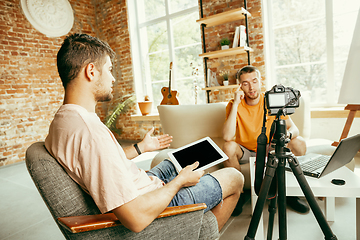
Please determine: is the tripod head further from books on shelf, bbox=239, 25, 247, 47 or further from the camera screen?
books on shelf, bbox=239, 25, 247, 47

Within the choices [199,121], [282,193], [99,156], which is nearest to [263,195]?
[282,193]

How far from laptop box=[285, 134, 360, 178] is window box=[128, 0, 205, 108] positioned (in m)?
3.08

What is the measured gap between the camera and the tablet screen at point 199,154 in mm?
1235

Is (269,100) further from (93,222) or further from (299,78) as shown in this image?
(299,78)

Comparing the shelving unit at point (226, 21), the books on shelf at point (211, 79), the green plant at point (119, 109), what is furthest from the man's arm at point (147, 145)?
the green plant at point (119, 109)

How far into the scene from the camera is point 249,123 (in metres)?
1.92

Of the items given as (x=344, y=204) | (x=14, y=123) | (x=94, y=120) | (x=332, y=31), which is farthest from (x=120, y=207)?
(x=14, y=123)

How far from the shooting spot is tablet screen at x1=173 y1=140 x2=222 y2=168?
1.23 meters

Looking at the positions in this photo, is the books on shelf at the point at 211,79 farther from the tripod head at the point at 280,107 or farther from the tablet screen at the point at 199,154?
the tripod head at the point at 280,107

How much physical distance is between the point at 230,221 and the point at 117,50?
14.6 ft

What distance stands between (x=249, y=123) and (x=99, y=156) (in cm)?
145

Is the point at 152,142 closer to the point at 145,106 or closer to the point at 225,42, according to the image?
the point at 225,42

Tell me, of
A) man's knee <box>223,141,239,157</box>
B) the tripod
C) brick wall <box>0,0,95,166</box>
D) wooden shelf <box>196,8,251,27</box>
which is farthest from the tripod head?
brick wall <box>0,0,95,166</box>

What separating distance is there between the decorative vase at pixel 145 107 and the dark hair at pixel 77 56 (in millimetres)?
3570
